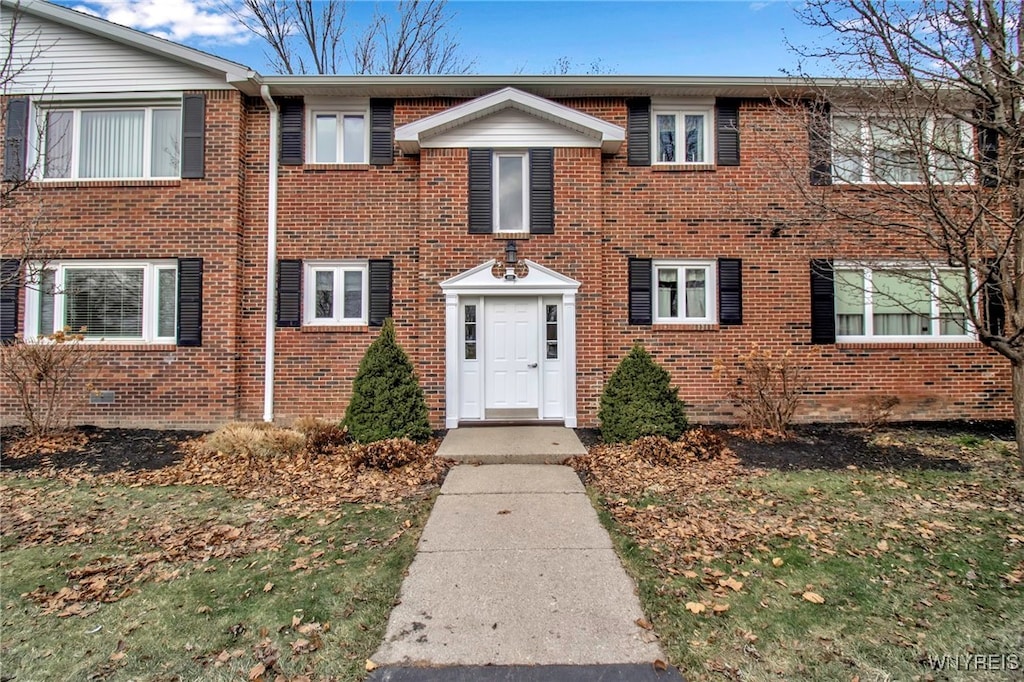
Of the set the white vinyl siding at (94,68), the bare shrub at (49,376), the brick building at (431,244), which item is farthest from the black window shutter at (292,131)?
the bare shrub at (49,376)

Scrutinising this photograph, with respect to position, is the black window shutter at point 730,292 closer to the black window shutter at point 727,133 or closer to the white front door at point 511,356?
the black window shutter at point 727,133

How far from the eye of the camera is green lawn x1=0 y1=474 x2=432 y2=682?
8.65 feet

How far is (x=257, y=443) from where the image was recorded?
21.8 ft

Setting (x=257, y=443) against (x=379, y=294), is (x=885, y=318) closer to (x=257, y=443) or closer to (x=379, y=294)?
(x=379, y=294)

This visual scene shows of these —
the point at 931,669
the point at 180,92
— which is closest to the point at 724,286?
the point at 931,669

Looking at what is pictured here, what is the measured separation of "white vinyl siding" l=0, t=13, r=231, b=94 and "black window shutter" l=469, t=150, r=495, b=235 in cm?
446

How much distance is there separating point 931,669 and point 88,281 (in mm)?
11473

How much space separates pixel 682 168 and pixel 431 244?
457cm

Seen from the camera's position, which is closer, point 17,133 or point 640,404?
point 640,404

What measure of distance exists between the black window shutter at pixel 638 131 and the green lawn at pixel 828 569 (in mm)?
5599

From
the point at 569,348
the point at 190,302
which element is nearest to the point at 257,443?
the point at 190,302

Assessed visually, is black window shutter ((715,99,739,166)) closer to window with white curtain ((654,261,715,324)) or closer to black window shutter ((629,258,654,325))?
window with white curtain ((654,261,715,324))

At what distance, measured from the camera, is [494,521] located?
4.41m

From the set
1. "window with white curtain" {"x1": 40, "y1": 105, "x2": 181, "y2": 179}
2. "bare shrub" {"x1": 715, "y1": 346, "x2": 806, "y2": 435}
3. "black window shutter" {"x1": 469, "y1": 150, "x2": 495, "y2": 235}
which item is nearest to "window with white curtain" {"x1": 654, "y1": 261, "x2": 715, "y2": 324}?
"bare shrub" {"x1": 715, "y1": 346, "x2": 806, "y2": 435}
